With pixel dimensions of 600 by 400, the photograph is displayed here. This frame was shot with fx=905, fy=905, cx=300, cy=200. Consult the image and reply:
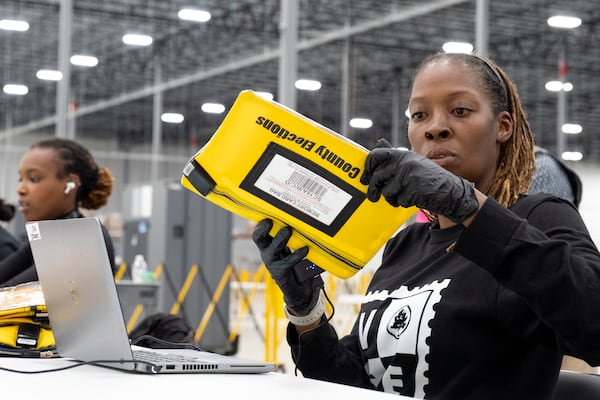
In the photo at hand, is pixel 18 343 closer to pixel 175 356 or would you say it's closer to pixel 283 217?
pixel 175 356

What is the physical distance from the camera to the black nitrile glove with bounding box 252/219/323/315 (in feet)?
5.30

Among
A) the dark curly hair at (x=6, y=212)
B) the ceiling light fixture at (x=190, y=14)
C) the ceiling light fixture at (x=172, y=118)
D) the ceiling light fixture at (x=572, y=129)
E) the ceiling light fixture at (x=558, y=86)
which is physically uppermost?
the ceiling light fixture at (x=190, y=14)

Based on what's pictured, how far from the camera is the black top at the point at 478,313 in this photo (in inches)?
56.3

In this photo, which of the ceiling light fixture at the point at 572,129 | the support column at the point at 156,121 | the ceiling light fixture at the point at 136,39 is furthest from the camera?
the support column at the point at 156,121

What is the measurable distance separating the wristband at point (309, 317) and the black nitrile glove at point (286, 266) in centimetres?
1

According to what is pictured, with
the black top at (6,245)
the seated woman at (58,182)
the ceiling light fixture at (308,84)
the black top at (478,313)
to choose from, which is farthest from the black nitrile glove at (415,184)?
the ceiling light fixture at (308,84)

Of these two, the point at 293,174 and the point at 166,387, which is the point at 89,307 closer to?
the point at 166,387

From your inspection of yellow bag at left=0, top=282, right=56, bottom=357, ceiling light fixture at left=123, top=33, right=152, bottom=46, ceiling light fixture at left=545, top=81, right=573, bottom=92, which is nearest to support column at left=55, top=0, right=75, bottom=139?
ceiling light fixture at left=123, top=33, right=152, bottom=46

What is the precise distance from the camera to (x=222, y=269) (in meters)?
8.80

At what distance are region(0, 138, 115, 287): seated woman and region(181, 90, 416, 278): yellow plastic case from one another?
1.97 metres

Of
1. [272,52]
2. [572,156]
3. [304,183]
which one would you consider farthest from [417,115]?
[272,52]

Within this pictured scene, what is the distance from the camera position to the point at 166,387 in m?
1.40

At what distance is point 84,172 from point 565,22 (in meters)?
3.39

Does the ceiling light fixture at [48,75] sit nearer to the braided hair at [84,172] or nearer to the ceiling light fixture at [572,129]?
the ceiling light fixture at [572,129]
